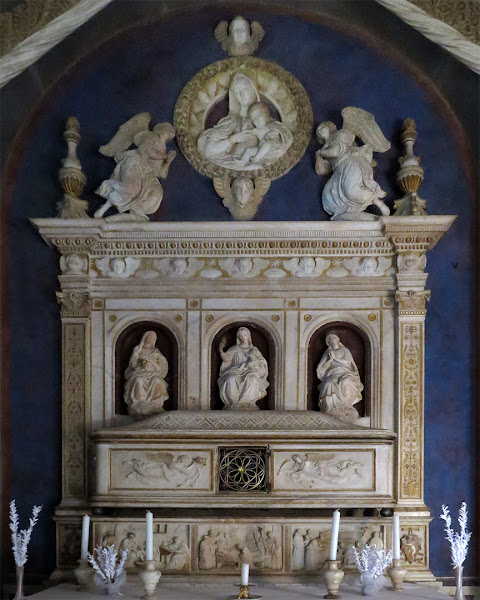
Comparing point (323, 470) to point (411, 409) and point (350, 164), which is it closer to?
point (411, 409)

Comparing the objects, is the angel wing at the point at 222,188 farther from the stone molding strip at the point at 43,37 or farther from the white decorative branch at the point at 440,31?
the white decorative branch at the point at 440,31

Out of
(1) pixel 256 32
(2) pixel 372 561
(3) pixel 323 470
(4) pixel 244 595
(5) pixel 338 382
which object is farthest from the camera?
(1) pixel 256 32

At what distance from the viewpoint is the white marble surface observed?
672cm

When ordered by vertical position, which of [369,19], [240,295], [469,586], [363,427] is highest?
[369,19]

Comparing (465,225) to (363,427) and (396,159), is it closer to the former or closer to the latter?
(396,159)

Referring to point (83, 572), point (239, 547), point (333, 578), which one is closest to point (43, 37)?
point (83, 572)

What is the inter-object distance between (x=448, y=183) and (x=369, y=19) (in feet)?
5.85

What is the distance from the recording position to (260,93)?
834 centimetres

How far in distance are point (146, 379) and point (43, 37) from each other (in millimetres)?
3222

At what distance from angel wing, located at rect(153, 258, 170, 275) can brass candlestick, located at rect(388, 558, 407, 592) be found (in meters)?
3.34

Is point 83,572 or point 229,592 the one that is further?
point 83,572

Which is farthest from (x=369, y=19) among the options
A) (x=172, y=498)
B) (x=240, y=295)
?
(x=172, y=498)

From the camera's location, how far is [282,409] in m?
7.91

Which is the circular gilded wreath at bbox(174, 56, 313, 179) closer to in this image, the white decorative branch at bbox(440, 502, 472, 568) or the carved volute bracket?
the carved volute bracket
